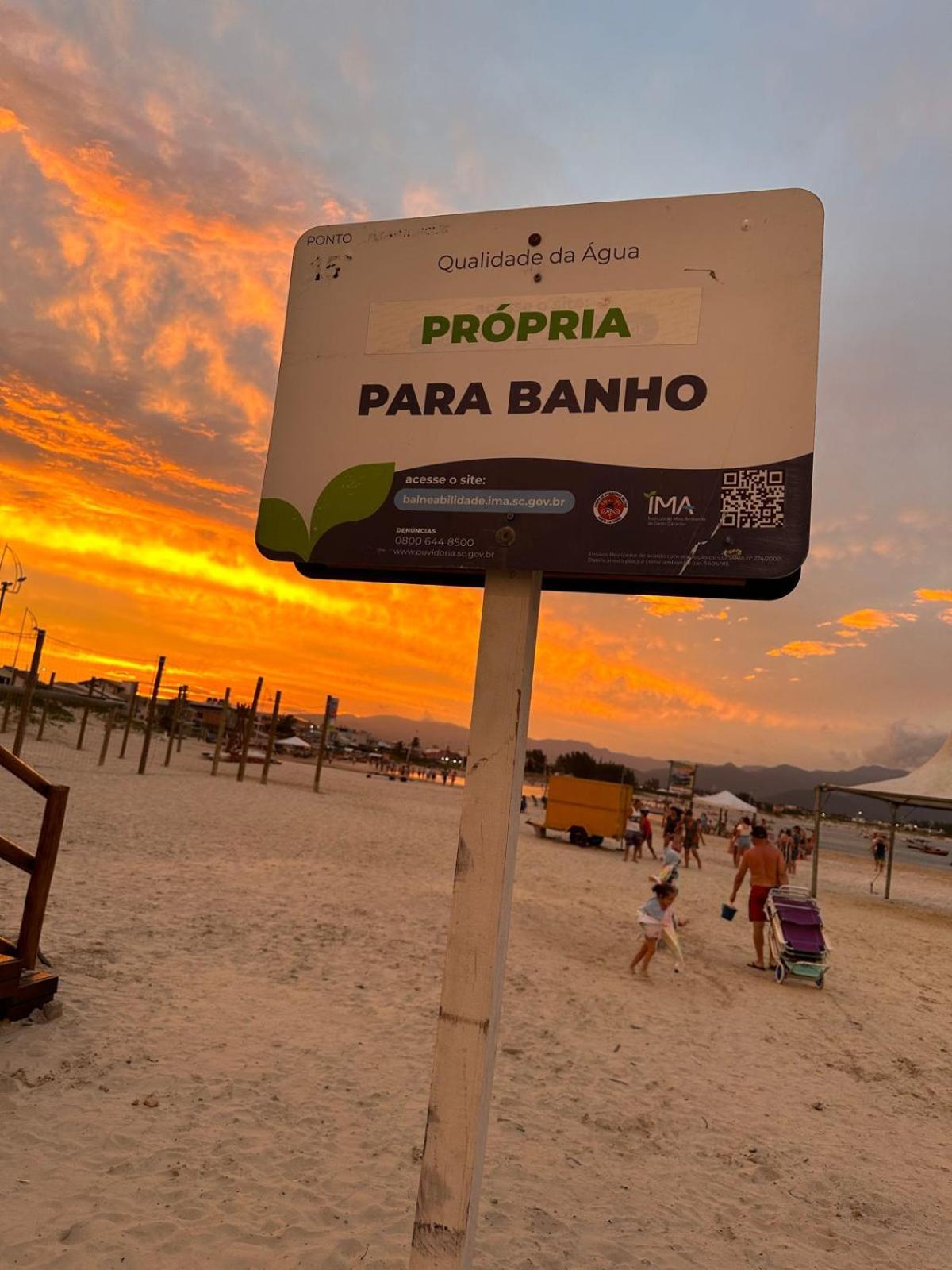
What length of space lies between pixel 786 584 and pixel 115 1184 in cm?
388

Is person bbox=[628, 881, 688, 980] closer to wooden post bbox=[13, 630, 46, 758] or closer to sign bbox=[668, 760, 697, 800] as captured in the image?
wooden post bbox=[13, 630, 46, 758]

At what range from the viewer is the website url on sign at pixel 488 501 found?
7.36 feet

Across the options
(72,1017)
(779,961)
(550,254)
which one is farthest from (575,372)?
(779,961)

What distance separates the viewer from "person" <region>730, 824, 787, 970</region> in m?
9.72

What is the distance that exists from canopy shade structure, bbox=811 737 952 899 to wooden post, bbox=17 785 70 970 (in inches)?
634

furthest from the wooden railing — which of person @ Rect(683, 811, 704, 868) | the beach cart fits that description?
person @ Rect(683, 811, 704, 868)

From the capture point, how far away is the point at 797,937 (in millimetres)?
9398

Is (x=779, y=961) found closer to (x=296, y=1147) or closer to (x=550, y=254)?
(x=296, y=1147)

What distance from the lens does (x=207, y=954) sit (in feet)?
23.5

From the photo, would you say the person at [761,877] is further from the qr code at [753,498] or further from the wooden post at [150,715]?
the wooden post at [150,715]

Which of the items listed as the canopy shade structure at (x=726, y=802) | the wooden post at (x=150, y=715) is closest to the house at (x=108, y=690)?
the wooden post at (x=150, y=715)

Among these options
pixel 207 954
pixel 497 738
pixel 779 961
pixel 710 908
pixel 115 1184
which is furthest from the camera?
pixel 710 908

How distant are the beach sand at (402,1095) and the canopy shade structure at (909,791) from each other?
25.4 ft

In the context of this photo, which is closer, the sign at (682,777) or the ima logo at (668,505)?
the ima logo at (668,505)
